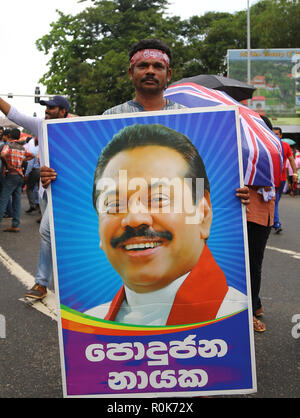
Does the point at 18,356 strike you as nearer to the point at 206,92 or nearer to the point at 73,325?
the point at 73,325

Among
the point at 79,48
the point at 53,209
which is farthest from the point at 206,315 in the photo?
the point at 79,48

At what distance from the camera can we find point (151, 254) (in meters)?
2.44

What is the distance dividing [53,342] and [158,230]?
1.65 meters

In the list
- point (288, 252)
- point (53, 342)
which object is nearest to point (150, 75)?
point (53, 342)

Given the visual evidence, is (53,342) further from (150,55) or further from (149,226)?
(150,55)

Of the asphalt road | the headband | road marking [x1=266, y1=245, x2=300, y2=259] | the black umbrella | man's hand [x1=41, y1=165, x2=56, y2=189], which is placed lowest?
road marking [x1=266, y1=245, x2=300, y2=259]

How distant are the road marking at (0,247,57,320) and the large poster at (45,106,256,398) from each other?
5.61 ft

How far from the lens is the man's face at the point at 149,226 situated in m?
2.39

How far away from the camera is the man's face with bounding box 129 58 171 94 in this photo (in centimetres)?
275

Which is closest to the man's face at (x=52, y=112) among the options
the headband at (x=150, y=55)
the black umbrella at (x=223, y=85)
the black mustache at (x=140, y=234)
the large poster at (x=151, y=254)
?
the black umbrella at (x=223, y=85)

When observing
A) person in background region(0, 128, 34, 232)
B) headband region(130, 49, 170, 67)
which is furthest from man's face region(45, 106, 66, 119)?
person in background region(0, 128, 34, 232)

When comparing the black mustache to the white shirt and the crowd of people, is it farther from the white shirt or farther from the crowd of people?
the crowd of people

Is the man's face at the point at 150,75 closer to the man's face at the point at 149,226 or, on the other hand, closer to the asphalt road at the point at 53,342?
the man's face at the point at 149,226
